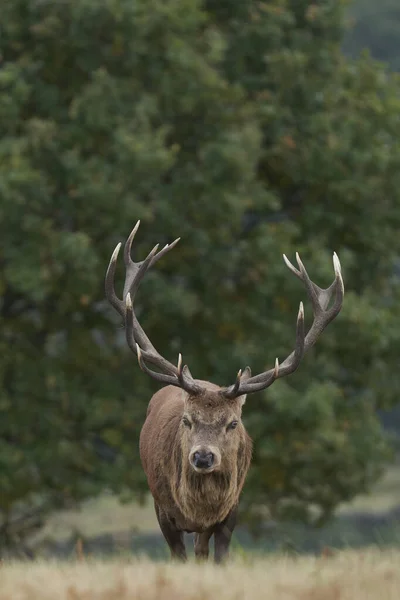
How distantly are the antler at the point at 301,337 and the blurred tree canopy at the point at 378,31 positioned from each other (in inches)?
1553

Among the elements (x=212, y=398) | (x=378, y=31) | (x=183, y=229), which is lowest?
(x=378, y=31)

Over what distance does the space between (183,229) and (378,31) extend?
30742mm

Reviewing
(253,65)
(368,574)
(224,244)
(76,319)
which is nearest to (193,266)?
(224,244)

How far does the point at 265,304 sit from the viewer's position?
71.6ft

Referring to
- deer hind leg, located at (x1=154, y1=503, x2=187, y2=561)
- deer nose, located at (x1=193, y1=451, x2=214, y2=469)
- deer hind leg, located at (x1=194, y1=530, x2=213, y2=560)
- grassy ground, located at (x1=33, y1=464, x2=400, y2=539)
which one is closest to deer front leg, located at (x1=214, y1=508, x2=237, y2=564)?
deer hind leg, located at (x1=194, y1=530, x2=213, y2=560)

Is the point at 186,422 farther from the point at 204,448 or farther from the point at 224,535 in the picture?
the point at 224,535

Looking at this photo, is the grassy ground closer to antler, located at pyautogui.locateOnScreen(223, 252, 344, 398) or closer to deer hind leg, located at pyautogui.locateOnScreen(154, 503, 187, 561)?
deer hind leg, located at pyautogui.locateOnScreen(154, 503, 187, 561)

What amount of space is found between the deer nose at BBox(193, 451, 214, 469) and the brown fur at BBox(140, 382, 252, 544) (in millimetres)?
133

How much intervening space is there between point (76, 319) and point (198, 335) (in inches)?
77.8

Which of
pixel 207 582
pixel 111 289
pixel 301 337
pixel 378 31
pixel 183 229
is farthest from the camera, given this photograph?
pixel 378 31

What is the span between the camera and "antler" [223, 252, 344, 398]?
8.12 metres

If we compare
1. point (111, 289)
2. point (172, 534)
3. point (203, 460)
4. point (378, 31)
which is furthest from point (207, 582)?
point (378, 31)

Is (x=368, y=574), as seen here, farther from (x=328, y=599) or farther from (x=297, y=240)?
(x=297, y=240)

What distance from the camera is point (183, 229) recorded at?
816 inches
